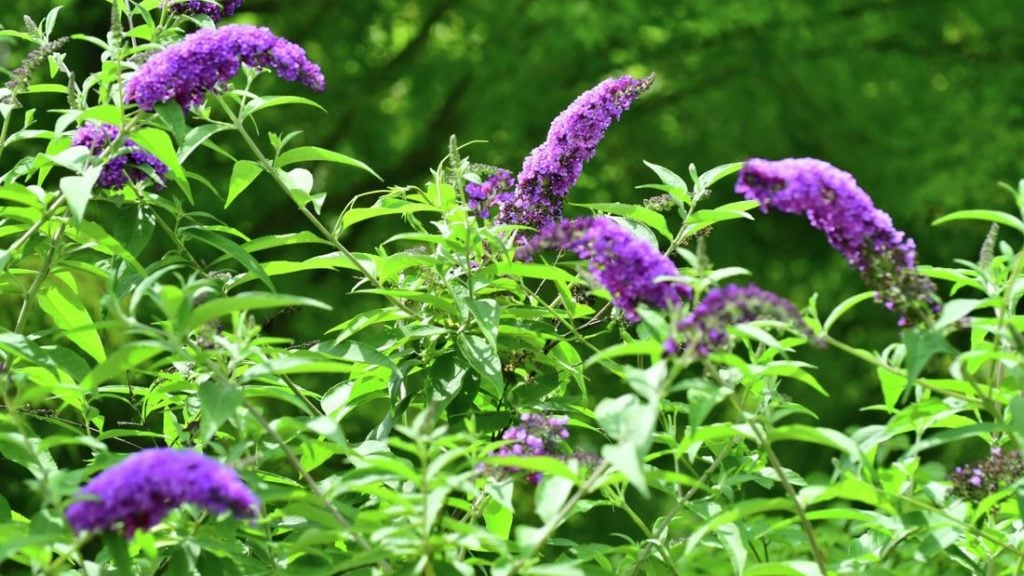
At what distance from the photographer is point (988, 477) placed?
2535 mm

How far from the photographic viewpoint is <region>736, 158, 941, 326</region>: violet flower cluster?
2266 millimetres

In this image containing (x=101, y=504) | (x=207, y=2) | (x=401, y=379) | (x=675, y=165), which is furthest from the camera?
(x=675, y=165)

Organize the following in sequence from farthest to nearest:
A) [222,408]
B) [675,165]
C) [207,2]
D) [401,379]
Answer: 1. [675,165]
2. [207,2]
3. [401,379]
4. [222,408]

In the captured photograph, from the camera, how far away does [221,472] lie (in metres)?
2.03

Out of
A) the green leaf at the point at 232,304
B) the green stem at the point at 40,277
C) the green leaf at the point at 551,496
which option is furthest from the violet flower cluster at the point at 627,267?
the green stem at the point at 40,277

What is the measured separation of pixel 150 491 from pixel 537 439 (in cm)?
76

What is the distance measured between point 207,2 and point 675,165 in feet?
24.8

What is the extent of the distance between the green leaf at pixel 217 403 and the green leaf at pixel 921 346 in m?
1.12

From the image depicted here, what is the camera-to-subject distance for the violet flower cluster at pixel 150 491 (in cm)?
197

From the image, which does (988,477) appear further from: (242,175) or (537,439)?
(242,175)

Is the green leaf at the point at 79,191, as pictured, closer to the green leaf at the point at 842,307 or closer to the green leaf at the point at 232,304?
the green leaf at the point at 232,304

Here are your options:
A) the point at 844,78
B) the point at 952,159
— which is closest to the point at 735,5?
the point at 844,78

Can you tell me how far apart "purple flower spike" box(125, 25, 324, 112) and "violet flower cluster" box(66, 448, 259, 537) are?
3.34ft

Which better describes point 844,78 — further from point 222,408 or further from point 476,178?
point 222,408
